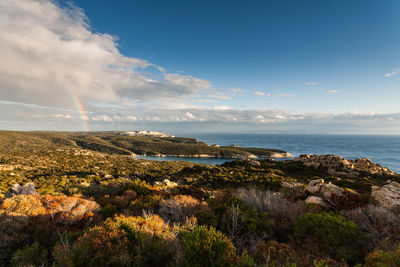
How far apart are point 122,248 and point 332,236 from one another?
6.09 meters

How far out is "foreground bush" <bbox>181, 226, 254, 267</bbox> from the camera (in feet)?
11.3

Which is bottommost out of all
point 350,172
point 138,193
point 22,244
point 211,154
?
point 211,154

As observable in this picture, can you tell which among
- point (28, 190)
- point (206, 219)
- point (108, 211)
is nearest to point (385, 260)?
point (206, 219)

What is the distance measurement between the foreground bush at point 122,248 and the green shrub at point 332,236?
14.1 ft

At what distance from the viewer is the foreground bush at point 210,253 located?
3.44m

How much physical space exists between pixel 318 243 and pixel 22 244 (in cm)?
884

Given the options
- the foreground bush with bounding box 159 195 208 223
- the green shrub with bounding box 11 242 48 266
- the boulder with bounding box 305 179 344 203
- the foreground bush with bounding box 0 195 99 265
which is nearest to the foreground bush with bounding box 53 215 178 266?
the green shrub with bounding box 11 242 48 266

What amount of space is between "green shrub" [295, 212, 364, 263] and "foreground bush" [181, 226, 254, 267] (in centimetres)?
288

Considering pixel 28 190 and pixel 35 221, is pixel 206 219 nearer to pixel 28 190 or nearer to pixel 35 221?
pixel 35 221

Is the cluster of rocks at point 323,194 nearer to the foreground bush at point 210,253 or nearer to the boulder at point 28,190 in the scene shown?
the foreground bush at point 210,253

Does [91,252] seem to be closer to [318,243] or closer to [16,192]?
[318,243]

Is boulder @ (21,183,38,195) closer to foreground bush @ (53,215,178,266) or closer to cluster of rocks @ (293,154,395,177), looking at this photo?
foreground bush @ (53,215,178,266)

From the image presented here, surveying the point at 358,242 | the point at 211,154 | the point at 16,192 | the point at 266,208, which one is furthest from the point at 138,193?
the point at 211,154

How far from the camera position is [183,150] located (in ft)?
432
